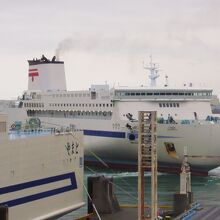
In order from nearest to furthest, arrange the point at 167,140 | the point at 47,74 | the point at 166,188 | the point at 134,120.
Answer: the point at 166,188, the point at 167,140, the point at 134,120, the point at 47,74

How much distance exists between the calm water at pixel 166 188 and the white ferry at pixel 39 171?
133 inches

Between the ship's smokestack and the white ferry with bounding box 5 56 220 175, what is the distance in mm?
1677

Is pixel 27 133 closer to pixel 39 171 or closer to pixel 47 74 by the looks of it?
pixel 39 171

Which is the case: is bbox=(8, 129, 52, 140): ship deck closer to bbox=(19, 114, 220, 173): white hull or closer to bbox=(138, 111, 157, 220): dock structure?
bbox=(138, 111, 157, 220): dock structure

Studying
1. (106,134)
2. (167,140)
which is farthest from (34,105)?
(167,140)

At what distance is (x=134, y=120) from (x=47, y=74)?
11.4 metres

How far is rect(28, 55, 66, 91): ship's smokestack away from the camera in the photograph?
46562 millimetres

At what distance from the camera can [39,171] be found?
18609 millimetres

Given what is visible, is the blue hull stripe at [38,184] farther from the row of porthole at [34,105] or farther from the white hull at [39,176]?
the row of porthole at [34,105]

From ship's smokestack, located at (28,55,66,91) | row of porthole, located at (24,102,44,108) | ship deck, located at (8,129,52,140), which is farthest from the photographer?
ship's smokestack, located at (28,55,66,91)

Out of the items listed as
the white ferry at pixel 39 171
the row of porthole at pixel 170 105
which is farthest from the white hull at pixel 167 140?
the white ferry at pixel 39 171

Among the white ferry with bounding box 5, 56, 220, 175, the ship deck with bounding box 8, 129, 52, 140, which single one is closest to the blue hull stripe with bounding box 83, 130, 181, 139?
the white ferry with bounding box 5, 56, 220, 175

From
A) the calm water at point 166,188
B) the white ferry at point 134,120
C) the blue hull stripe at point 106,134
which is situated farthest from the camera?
the blue hull stripe at point 106,134

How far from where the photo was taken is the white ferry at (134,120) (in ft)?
118
